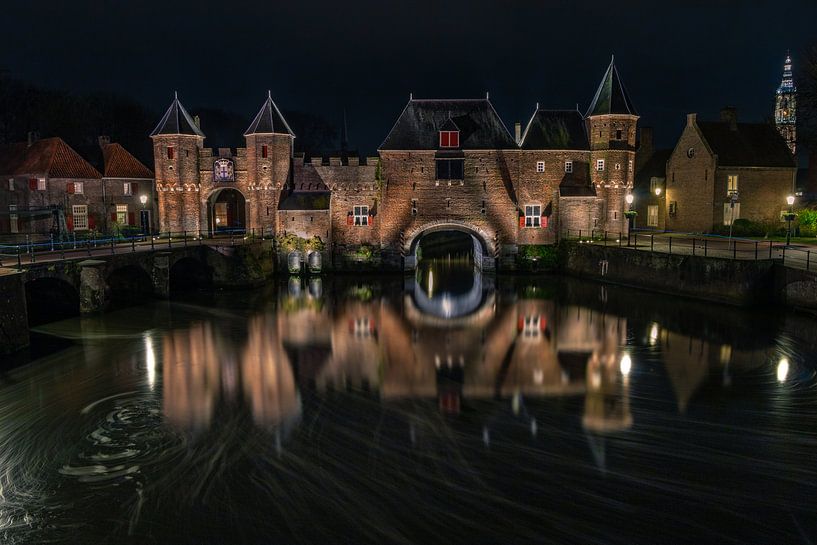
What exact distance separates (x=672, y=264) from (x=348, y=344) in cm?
1400

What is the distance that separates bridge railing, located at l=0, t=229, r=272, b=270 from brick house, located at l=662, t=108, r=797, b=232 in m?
24.2

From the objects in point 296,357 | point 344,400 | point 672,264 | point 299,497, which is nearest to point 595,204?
point 672,264

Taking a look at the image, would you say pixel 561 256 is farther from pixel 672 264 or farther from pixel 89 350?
pixel 89 350

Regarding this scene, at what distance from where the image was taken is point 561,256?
32281 mm

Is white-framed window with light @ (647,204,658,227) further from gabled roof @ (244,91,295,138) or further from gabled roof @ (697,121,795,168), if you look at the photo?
gabled roof @ (244,91,295,138)

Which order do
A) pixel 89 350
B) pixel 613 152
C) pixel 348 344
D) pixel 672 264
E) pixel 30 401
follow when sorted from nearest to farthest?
pixel 30 401 < pixel 89 350 < pixel 348 344 < pixel 672 264 < pixel 613 152

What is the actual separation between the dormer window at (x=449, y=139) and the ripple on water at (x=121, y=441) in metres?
22.0

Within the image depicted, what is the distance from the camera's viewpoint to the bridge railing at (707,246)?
22.5 m

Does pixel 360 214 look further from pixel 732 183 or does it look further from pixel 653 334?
pixel 732 183

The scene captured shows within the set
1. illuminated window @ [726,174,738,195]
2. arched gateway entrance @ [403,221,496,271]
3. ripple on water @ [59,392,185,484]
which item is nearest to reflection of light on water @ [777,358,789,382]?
ripple on water @ [59,392,185,484]

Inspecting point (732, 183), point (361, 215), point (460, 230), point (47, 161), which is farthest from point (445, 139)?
point (47, 161)

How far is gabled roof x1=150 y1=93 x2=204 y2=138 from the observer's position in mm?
31375

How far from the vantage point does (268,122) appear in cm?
3123

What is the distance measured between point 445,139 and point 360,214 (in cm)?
585
